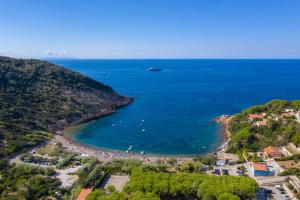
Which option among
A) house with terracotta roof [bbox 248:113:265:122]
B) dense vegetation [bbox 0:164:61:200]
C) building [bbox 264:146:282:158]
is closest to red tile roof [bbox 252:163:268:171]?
building [bbox 264:146:282:158]

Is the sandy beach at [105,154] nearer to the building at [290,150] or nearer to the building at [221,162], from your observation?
the building at [221,162]

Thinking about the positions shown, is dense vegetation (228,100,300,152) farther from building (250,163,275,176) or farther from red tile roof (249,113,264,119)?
building (250,163,275,176)

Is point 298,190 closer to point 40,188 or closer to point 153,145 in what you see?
point 153,145

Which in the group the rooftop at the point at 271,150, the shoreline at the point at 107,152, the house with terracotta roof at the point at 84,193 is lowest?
the shoreline at the point at 107,152

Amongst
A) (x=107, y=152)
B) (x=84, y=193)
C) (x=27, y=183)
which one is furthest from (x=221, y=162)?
(x=27, y=183)

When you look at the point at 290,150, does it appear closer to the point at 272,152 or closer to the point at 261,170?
the point at 272,152

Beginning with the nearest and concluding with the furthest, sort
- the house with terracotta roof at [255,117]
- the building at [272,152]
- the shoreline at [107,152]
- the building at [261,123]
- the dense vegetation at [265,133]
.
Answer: the building at [272,152] → the shoreline at [107,152] → the dense vegetation at [265,133] → the building at [261,123] → the house with terracotta roof at [255,117]

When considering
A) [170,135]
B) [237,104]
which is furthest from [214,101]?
[170,135]

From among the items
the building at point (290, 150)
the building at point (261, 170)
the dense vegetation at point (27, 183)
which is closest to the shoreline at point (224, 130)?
the building at point (290, 150)
